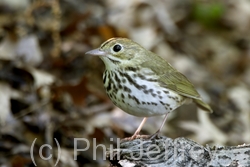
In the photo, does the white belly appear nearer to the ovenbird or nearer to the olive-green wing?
the ovenbird

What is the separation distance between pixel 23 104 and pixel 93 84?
1.06 metres

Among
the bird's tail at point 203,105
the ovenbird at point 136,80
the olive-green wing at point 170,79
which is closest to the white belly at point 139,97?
the ovenbird at point 136,80

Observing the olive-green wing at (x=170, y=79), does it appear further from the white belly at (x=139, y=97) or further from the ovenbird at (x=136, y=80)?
the white belly at (x=139, y=97)

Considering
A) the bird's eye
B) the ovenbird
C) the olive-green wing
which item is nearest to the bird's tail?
the olive-green wing

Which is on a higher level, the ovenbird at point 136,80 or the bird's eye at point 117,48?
the bird's eye at point 117,48

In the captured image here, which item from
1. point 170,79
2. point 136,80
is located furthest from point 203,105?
point 136,80

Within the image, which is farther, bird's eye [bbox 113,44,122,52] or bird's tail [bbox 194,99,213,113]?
bird's tail [bbox 194,99,213,113]

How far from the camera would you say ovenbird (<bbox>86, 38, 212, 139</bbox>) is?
13.2 ft

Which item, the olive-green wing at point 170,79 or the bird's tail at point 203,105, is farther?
the bird's tail at point 203,105

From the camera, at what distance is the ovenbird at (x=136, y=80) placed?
401 cm

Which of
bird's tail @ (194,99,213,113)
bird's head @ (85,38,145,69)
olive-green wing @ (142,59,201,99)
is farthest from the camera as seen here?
bird's tail @ (194,99,213,113)

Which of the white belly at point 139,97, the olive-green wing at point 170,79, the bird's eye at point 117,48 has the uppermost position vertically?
the bird's eye at point 117,48

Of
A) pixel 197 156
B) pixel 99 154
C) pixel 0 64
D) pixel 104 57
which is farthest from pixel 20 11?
pixel 197 156

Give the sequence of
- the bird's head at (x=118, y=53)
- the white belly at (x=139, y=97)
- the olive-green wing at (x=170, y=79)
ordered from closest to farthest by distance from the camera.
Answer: the white belly at (x=139, y=97)
the bird's head at (x=118, y=53)
the olive-green wing at (x=170, y=79)
